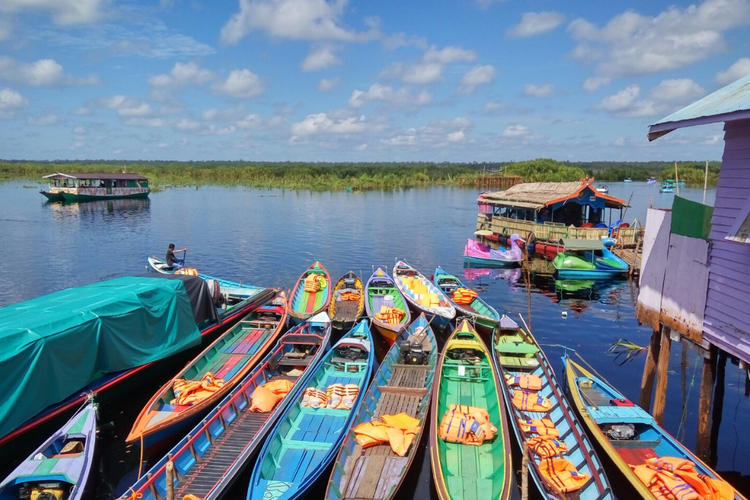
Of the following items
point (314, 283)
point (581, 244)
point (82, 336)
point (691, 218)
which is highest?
point (691, 218)

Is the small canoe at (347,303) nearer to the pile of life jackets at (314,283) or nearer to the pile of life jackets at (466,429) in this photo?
the pile of life jackets at (314,283)

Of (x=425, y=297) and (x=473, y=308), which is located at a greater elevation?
(x=425, y=297)

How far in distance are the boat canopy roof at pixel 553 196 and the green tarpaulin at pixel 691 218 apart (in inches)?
929

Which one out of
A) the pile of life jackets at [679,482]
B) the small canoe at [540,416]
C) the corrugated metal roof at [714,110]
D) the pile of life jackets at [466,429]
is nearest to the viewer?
the corrugated metal roof at [714,110]

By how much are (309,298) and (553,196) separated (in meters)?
22.6

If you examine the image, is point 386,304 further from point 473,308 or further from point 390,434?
point 390,434

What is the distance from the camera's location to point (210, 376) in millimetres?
14336

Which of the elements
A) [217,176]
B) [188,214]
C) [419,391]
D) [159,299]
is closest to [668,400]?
[419,391]

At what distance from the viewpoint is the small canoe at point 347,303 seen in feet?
66.9

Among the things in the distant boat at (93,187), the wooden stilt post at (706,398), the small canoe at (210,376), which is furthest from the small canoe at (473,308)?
the distant boat at (93,187)

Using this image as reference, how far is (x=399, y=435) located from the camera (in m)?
11.4

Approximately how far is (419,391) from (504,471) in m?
4.19

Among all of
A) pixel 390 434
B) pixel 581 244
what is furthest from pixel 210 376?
pixel 581 244

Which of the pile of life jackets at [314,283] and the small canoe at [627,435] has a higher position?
the pile of life jackets at [314,283]
